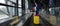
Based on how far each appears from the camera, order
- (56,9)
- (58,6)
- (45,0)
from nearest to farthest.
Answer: (45,0), (58,6), (56,9)

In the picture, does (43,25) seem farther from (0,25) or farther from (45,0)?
(45,0)

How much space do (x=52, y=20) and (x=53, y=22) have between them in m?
0.02

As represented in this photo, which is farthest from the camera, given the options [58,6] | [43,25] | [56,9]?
[56,9]

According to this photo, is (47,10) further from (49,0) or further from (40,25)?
(40,25)

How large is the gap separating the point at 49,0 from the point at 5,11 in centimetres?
86

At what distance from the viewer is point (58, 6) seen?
7.07 feet

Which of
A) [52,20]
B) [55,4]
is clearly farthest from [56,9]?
[52,20]

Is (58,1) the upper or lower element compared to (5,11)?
upper

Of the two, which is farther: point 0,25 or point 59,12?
point 59,12

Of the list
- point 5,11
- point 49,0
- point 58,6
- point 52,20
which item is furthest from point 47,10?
point 52,20

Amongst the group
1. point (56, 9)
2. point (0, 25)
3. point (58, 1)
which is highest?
point (58, 1)

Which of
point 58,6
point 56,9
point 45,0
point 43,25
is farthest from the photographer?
point 56,9

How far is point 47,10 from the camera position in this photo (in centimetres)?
246

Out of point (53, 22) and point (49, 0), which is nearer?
point (53, 22)
